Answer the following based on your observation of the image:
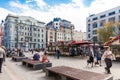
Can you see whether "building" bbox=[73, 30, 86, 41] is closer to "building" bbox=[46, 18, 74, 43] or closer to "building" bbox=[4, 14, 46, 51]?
"building" bbox=[46, 18, 74, 43]

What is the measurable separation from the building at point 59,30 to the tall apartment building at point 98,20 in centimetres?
2456

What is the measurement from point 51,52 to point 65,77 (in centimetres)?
3258

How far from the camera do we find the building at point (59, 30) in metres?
109

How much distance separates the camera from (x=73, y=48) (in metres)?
32.2

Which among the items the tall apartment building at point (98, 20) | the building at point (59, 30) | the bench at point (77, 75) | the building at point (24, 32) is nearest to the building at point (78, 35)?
the building at point (59, 30)

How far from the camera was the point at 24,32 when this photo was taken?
305 ft

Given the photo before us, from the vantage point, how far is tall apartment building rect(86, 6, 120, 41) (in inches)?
2796

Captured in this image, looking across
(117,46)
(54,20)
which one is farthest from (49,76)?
(54,20)

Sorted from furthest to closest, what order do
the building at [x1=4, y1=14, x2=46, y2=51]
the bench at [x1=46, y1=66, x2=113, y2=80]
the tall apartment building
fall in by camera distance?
the building at [x1=4, y1=14, x2=46, y2=51], the tall apartment building, the bench at [x1=46, y1=66, x2=113, y2=80]

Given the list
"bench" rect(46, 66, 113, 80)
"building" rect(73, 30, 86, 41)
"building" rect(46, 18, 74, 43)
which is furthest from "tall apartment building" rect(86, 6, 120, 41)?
"bench" rect(46, 66, 113, 80)

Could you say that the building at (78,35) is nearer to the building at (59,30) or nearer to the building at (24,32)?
the building at (59,30)

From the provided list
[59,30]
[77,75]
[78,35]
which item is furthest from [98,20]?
[77,75]

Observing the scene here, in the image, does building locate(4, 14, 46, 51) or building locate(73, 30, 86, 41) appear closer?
building locate(4, 14, 46, 51)

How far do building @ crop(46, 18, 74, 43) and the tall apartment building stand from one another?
2456 cm
